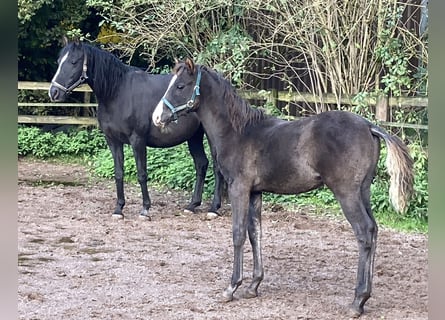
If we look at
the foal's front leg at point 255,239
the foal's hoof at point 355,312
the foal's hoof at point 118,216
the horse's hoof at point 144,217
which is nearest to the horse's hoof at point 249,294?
the foal's front leg at point 255,239

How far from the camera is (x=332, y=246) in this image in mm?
6586

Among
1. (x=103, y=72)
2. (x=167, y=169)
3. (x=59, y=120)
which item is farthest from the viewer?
(x=59, y=120)

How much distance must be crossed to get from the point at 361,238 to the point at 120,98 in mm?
4314

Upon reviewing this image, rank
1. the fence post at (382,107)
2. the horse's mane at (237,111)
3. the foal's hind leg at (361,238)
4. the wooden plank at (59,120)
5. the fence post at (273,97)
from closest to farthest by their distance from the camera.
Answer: the foal's hind leg at (361,238) < the horse's mane at (237,111) < the fence post at (382,107) < the fence post at (273,97) < the wooden plank at (59,120)

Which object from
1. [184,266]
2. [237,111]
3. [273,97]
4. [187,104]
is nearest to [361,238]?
[237,111]

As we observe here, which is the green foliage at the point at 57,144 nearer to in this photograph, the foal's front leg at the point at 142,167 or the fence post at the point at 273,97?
the fence post at the point at 273,97

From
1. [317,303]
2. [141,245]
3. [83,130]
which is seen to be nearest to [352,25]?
[141,245]

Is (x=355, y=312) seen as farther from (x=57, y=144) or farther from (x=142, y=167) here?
(x=57, y=144)

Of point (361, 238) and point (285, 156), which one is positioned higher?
point (285, 156)

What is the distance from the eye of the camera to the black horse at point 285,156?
13.8 feet

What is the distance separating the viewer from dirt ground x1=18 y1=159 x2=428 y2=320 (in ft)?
14.7

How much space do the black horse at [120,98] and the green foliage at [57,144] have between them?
211 inches

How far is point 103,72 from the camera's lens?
7574mm
